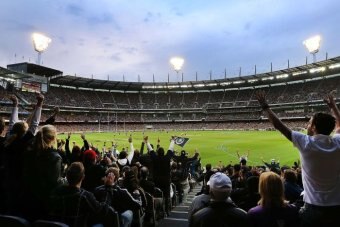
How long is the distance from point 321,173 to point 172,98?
390 feet

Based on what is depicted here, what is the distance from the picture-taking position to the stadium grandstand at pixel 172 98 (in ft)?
271

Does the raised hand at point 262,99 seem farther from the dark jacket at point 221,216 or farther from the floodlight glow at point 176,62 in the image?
the floodlight glow at point 176,62

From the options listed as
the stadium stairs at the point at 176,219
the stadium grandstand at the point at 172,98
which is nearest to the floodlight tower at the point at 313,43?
the stadium grandstand at the point at 172,98

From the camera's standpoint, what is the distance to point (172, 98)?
402 feet

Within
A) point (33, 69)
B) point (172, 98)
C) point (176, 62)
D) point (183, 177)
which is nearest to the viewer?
point (183, 177)

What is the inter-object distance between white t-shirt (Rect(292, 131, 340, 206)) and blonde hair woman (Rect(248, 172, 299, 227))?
1.01 feet

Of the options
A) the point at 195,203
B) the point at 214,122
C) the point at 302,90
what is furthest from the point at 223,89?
the point at 195,203

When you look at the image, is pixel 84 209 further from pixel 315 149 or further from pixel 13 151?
pixel 315 149

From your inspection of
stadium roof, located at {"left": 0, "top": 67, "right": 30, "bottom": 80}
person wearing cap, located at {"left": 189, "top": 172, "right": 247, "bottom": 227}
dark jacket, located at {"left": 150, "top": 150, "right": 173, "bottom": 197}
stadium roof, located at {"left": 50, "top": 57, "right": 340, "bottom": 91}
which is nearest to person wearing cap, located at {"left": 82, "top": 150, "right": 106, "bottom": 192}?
dark jacket, located at {"left": 150, "top": 150, "right": 173, "bottom": 197}

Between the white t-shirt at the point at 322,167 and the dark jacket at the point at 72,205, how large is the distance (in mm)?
2895

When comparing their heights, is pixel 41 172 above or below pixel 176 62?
below

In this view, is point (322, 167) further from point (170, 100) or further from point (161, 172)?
point (170, 100)

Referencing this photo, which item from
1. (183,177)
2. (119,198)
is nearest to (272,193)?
(119,198)

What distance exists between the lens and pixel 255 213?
12.9 feet
